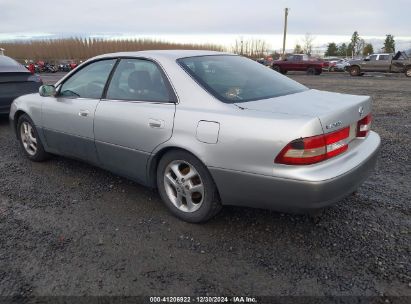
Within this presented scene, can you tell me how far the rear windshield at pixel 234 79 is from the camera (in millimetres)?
2936

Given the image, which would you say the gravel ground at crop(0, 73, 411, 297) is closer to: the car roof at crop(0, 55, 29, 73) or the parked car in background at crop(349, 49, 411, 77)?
the car roof at crop(0, 55, 29, 73)

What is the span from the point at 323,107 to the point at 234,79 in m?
0.88

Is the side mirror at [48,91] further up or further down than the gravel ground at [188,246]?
further up

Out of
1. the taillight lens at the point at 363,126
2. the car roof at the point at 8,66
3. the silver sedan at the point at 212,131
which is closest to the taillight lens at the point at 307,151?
the silver sedan at the point at 212,131

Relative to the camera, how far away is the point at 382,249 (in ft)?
8.64

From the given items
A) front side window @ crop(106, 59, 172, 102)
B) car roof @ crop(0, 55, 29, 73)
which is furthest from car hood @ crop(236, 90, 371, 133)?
car roof @ crop(0, 55, 29, 73)

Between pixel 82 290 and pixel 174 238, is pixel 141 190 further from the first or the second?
pixel 82 290

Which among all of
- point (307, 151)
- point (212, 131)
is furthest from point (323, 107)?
point (212, 131)

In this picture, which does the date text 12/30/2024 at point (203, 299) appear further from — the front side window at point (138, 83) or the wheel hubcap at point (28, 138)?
the wheel hubcap at point (28, 138)

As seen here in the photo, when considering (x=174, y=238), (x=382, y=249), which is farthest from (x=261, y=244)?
(x=382, y=249)

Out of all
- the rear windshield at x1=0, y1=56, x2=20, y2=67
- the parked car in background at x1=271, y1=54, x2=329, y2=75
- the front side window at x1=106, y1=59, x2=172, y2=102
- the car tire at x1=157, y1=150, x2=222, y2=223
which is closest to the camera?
the car tire at x1=157, y1=150, x2=222, y2=223

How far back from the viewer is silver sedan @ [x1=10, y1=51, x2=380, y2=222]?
2414 mm

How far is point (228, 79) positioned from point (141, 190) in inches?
59.1

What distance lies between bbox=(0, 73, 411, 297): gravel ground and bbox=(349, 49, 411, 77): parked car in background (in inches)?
885
